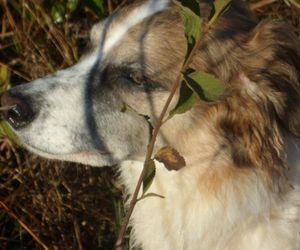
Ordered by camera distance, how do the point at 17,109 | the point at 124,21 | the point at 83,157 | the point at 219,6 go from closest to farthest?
the point at 219,6 < the point at 17,109 < the point at 83,157 < the point at 124,21

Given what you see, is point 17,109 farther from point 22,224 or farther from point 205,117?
point 22,224

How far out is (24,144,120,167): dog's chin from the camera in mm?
2547

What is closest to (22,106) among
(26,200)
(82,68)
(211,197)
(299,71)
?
(82,68)

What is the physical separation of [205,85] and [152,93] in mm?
719

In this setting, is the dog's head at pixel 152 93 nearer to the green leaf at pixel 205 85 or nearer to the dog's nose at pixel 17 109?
the dog's nose at pixel 17 109

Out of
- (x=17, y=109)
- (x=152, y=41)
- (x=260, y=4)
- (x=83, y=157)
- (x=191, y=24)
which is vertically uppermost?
(x=191, y=24)

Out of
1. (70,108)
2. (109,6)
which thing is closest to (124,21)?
(70,108)

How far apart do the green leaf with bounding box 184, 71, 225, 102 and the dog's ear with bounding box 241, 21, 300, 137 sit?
2.21 feet

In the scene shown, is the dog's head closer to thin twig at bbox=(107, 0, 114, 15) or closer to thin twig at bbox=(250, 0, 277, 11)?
thin twig at bbox=(107, 0, 114, 15)

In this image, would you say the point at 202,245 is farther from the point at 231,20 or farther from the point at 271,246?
the point at 231,20

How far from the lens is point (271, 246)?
2.58 m

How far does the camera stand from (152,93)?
2.56m

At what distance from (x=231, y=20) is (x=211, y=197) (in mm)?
733

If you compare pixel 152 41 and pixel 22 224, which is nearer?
pixel 152 41
